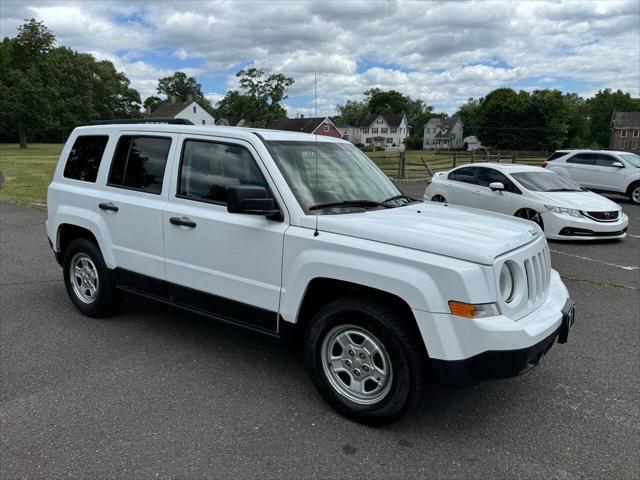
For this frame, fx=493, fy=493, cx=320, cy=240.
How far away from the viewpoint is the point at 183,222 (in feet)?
12.8

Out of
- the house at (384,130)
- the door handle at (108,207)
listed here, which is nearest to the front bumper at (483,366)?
the door handle at (108,207)

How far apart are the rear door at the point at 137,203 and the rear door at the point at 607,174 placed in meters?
15.6

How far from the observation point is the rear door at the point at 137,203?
4156 millimetres

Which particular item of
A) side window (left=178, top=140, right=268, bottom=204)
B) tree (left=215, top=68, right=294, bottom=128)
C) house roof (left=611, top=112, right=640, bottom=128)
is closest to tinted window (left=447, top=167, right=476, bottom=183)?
side window (left=178, top=140, right=268, bottom=204)

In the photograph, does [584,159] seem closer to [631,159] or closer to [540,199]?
[631,159]

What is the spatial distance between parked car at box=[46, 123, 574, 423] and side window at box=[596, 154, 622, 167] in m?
14.3

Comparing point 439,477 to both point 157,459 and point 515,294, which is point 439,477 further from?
point 157,459

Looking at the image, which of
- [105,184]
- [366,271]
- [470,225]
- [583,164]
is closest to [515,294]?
[470,225]

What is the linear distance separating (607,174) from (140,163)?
15.8 m

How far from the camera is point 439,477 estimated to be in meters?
2.71

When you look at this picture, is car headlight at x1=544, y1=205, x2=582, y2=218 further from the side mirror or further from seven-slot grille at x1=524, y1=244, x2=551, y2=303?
the side mirror

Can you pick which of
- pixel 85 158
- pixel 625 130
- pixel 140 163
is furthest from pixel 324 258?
pixel 625 130

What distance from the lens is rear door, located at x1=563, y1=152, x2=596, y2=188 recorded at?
52.6ft

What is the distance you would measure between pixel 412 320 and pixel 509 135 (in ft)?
290
